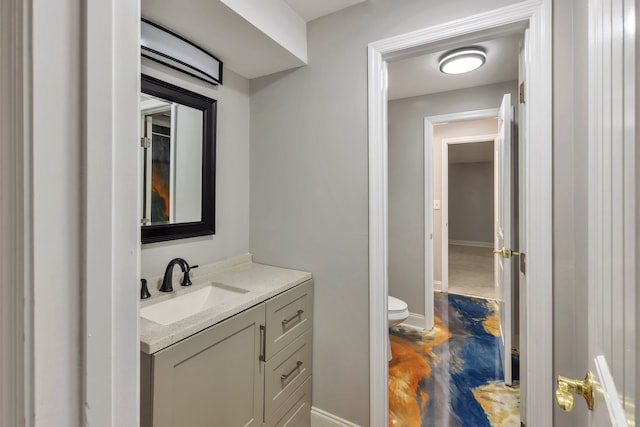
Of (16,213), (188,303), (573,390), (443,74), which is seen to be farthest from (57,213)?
(443,74)

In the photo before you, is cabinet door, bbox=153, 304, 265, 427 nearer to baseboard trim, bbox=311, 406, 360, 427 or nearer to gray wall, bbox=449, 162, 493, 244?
baseboard trim, bbox=311, 406, 360, 427

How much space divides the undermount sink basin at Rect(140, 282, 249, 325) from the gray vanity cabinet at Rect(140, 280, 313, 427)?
7.4 inches

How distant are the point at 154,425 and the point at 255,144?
61.8 inches

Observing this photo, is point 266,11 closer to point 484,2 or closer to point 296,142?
point 296,142

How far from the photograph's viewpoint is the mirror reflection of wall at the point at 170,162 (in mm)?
1453

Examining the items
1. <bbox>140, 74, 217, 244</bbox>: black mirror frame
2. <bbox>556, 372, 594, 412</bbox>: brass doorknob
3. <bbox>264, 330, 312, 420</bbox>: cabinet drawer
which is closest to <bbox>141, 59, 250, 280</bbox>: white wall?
<bbox>140, 74, 217, 244</bbox>: black mirror frame

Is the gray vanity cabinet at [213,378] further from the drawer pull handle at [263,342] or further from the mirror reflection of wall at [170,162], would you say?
the mirror reflection of wall at [170,162]

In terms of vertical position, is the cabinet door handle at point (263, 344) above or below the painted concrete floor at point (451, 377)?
above

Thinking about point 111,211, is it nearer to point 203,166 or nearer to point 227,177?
point 203,166

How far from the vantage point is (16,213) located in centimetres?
33

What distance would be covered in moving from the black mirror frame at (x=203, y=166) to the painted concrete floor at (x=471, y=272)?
3.63m

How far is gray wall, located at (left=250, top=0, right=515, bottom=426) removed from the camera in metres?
1.58

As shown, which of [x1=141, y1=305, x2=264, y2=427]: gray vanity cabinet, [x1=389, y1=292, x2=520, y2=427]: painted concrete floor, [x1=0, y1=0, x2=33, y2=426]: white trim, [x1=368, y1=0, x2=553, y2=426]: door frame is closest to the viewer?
[x1=0, y1=0, x2=33, y2=426]: white trim

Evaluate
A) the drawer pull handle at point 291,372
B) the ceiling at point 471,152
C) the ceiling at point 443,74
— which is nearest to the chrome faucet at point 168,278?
the drawer pull handle at point 291,372
